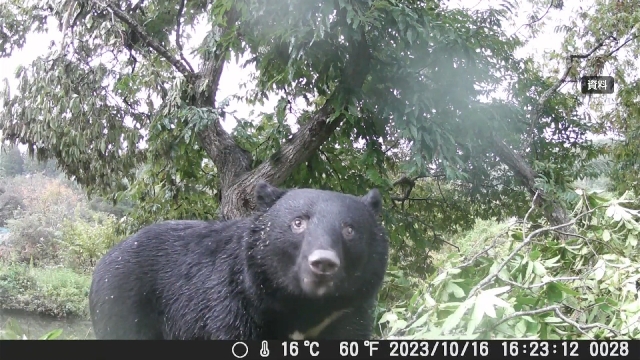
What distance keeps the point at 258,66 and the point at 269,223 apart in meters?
2.59

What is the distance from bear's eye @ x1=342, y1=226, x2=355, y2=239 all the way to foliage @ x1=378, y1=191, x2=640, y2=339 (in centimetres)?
33

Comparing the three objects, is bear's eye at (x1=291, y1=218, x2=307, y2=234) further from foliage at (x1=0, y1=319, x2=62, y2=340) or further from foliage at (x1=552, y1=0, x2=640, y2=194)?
foliage at (x1=552, y1=0, x2=640, y2=194)

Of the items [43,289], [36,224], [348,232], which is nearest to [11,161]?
[36,224]

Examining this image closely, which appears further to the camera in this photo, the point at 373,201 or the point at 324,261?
the point at 373,201

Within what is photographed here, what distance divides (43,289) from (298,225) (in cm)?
174

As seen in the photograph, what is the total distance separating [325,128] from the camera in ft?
12.7

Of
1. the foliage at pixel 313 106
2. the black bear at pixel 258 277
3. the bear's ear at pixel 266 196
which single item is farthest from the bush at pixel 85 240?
the bear's ear at pixel 266 196

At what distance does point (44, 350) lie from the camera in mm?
1218

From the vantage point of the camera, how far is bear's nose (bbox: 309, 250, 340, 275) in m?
1.15

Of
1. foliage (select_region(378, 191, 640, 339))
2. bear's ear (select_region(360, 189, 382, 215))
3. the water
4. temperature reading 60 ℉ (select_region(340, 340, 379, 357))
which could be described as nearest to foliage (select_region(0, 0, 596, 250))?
foliage (select_region(378, 191, 640, 339))

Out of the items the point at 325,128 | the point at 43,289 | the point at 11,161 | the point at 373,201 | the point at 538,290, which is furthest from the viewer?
the point at 325,128

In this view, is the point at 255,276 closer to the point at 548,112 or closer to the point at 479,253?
the point at 479,253

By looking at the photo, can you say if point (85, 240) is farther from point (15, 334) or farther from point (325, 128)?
point (325, 128)

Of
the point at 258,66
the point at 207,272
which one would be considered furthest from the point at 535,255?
the point at 258,66
